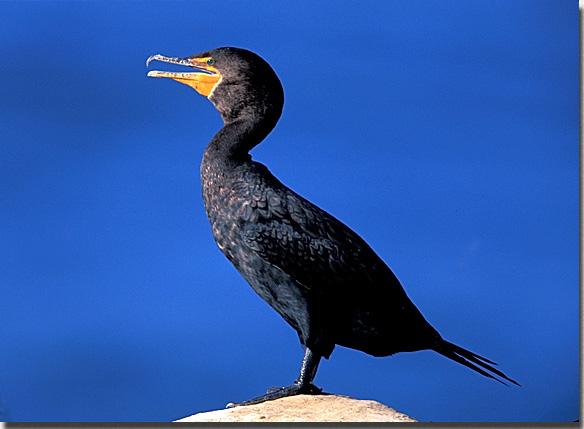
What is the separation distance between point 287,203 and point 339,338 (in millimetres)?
583

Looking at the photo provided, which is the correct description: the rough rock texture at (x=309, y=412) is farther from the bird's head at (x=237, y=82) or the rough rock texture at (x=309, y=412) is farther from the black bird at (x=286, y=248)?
the bird's head at (x=237, y=82)

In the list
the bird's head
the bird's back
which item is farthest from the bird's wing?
the bird's head

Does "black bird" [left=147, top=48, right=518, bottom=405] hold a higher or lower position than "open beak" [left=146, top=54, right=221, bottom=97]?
lower

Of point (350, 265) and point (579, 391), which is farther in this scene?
point (579, 391)

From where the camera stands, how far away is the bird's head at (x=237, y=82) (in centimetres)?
369

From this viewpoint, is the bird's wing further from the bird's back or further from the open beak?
the open beak

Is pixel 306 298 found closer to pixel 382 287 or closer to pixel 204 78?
pixel 382 287

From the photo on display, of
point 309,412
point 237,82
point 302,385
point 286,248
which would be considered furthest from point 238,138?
point 309,412

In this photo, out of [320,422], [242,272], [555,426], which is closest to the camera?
[320,422]

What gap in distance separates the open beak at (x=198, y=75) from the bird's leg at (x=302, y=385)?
1.16 meters

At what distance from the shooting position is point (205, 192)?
367 centimetres

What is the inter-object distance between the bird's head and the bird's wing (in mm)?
396

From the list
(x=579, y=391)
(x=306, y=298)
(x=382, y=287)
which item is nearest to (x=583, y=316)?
(x=579, y=391)

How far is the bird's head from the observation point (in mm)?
3689
